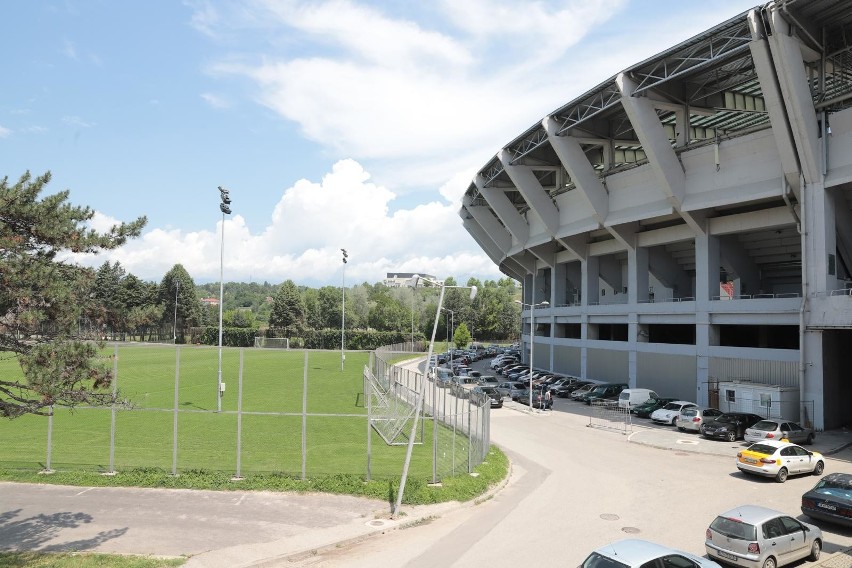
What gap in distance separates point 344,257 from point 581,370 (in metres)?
26.1

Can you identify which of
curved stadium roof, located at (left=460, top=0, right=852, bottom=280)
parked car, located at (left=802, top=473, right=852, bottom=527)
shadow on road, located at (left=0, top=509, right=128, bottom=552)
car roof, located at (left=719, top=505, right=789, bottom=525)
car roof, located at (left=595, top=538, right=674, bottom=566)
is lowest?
shadow on road, located at (left=0, top=509, right=128, bottom=552)

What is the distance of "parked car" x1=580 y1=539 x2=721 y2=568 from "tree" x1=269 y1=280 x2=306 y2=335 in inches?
4626

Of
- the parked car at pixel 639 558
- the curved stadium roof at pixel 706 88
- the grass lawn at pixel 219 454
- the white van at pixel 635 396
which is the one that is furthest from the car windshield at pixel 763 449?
the curved stadium roof at pixel 706 88

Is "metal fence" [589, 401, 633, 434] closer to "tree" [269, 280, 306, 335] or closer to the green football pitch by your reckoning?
the green football pitch

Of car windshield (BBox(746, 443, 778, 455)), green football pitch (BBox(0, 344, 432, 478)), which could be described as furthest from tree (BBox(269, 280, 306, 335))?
car windshield (BBox(746, 443, 778, 455))

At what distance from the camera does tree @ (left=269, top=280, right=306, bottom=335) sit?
124188 millimetres

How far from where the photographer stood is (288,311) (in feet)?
409

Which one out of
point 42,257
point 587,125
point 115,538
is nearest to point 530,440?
point 115,538

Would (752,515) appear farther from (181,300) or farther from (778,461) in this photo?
(181,300)

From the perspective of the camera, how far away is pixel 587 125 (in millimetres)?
44844

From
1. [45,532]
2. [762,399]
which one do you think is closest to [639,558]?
[45,532]

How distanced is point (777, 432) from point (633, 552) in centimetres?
2088

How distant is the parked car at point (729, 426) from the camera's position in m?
29.1

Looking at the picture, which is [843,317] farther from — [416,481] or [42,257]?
[42,257]
